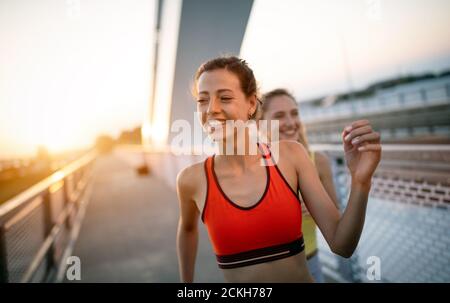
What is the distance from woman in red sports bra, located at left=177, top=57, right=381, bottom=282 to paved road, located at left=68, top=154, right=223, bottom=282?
2276 millimetres

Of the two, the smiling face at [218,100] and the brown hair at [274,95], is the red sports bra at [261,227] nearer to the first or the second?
the smiling face at [218,100]

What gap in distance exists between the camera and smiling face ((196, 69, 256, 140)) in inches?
47.3

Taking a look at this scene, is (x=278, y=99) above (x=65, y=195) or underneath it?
above

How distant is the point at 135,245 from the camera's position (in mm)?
4457

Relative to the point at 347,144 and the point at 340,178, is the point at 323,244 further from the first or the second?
the point at 347,144

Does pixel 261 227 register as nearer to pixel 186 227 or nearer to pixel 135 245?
pixel 186 227

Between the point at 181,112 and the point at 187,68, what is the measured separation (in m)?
0.90

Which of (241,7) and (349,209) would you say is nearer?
(349,209)

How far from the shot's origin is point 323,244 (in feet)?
10.6

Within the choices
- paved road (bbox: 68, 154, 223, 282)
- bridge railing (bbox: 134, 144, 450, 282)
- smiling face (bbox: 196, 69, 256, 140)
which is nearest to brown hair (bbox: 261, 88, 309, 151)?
bridge railing (bbox: 134, 144, 450, 282)

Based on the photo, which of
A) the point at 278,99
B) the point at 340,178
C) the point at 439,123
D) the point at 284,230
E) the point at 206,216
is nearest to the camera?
the point at 284,230

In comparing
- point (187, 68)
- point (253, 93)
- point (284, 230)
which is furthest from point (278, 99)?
point (187, 68)

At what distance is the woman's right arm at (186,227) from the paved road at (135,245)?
196cm

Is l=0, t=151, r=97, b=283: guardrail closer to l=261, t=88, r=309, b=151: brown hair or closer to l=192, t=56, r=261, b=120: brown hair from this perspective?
l=192, t=56, r=261, b=120: brown hair
